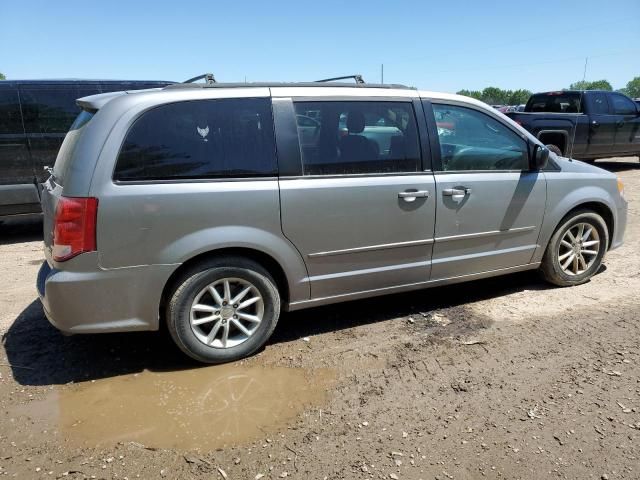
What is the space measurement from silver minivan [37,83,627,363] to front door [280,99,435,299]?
11 mm

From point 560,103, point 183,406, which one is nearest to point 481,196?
point 183,406

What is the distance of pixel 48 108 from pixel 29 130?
36 centimetres

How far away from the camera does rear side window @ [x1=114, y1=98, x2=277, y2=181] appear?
3.12 m

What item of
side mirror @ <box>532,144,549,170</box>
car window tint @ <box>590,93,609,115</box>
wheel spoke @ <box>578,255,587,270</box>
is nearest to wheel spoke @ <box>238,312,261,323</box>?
side mirror @ <box>532,144,549,170</box>

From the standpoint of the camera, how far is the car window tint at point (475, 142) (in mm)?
4039

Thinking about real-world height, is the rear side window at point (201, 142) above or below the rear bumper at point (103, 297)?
above

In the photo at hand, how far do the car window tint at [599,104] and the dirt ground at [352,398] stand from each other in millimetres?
8874

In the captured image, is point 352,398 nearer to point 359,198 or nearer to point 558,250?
point 359,198

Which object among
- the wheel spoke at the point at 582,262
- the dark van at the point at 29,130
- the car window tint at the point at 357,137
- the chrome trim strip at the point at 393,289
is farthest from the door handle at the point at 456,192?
the dark van at the point at 29,130

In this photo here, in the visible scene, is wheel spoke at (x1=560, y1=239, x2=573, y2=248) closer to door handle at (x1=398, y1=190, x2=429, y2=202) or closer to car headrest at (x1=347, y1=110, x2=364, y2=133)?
door handle at (x1=398, y1=190, x2=429, y2=202)

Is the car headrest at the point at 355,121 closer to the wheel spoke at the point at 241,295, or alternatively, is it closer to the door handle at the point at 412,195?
the door handle at the point at 412,195

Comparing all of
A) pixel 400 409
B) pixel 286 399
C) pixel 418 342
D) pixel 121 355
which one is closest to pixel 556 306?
pixel 418 342

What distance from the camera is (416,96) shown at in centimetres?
397

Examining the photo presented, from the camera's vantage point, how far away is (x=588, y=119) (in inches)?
455
